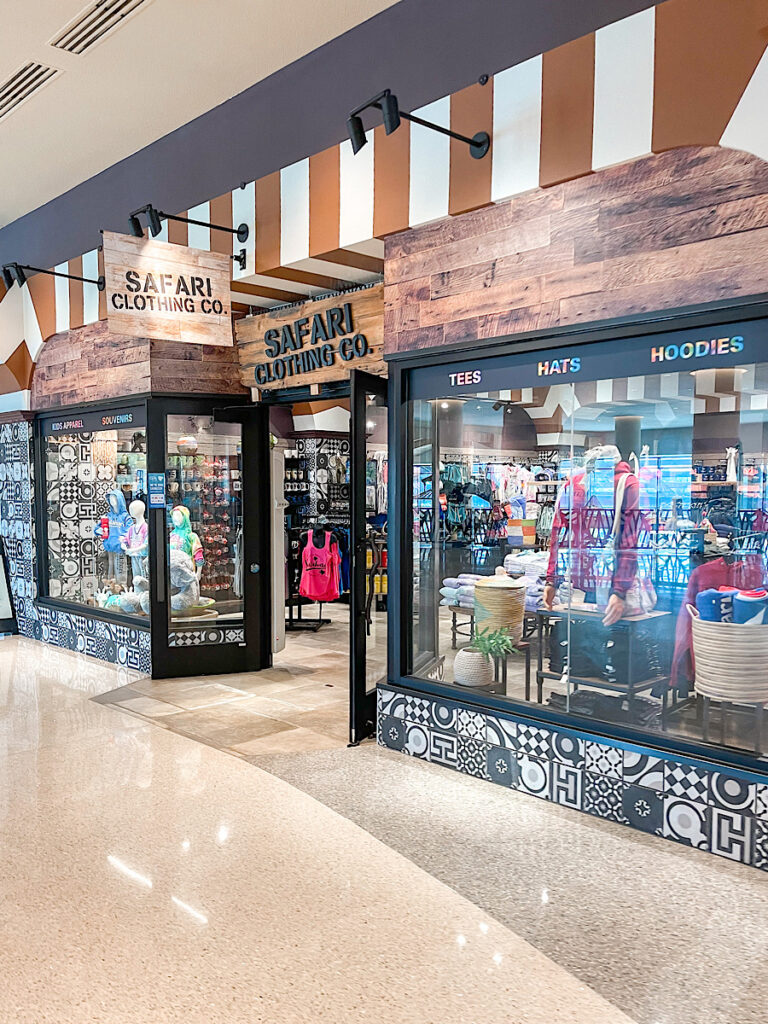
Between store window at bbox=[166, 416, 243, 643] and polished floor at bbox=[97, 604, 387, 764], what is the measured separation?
527 mm

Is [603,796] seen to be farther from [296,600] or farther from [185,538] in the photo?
[296,600]

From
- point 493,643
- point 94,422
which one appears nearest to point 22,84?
point 94,422

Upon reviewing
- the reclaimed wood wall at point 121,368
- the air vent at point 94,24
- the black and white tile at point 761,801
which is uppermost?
the air vent at point 94,24

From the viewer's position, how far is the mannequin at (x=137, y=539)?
6812 millimetres

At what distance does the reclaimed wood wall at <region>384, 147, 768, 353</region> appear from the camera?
3.28m

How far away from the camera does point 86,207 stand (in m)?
7.00

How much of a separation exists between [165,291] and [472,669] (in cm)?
303

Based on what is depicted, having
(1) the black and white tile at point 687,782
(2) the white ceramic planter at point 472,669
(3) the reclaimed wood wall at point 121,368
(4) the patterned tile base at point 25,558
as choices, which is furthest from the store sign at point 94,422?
(1) the black and white tile at point 687,782

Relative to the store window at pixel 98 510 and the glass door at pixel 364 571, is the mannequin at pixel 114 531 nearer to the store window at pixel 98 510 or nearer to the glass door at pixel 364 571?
the store window at pixel 98 510

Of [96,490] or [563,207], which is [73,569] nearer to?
[96,490]

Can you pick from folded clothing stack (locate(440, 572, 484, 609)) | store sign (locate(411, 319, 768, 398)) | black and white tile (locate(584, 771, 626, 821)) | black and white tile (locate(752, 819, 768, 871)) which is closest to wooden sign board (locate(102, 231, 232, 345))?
store sign (locate(411, 319, 768, 398))

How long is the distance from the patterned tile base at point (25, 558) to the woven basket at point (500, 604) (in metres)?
4.01

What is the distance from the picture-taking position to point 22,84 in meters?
5.32

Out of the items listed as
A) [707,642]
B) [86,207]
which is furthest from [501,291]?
[86,207]
